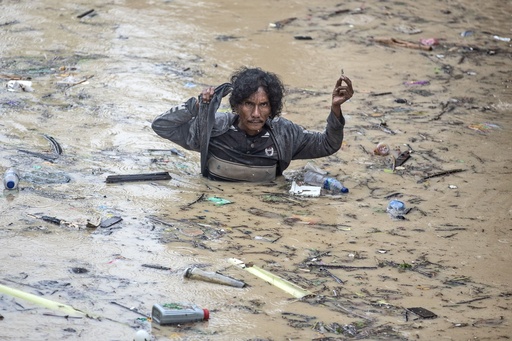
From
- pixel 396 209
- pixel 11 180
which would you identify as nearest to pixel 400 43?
pixel 396 209

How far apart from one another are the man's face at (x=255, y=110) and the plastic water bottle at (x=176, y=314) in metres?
2.51

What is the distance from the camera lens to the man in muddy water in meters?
6.27

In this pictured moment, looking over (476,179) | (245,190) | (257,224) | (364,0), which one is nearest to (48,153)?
(245,190)

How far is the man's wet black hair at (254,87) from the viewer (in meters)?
6.27

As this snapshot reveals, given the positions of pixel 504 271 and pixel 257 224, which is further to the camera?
pixel 257 224

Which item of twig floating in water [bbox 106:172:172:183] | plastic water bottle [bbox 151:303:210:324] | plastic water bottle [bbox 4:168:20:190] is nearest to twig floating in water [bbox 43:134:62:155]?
twig floating in water [bbox 106:172:172:183]

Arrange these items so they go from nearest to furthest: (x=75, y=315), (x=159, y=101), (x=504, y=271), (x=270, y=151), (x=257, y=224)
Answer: (x=75, y=315) < (x=504, y=271) < (x=257, y=224) < (x=270, y=151) < (x=159, y=101)

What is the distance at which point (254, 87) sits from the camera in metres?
6.26

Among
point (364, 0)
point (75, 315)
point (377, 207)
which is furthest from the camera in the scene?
point (364, 0)

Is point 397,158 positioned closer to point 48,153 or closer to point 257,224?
point 257,224

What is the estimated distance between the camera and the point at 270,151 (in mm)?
6457

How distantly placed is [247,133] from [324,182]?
0.71 meters

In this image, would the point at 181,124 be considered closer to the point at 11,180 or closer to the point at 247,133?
the point at 247,133

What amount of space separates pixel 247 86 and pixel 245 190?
78 centimetres
